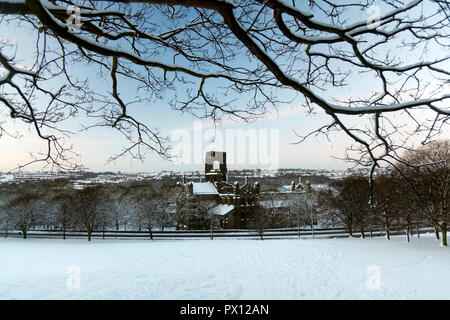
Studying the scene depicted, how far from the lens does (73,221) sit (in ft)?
103

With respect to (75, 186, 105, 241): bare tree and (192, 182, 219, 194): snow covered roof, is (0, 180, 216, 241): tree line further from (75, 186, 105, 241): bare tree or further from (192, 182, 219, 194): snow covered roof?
(192, 182, 219, 194): snow covered roof

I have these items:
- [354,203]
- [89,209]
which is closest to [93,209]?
[89,209]

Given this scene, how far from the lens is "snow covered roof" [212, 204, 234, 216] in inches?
1640

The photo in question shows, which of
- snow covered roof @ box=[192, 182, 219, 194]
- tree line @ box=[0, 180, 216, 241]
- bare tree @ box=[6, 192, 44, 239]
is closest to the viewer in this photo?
tree line @ box=[0, 180, 216, 241]

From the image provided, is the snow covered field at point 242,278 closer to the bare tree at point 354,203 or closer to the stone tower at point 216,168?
the bare tree at point 354,203

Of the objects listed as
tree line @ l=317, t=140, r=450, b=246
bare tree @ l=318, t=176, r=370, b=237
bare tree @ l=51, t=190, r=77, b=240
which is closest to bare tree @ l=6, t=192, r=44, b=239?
bare tree @ l=51, t=190, r=77, b=240

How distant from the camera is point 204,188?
4788 cm

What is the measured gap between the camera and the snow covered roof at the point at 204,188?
46656 mm

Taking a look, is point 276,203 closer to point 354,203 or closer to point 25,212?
point 354,203

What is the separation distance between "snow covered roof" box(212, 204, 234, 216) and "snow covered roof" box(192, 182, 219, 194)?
354 centimetres

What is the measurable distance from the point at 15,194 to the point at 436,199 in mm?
52819

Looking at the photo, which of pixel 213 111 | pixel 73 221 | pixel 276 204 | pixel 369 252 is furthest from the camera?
pixel 276 204

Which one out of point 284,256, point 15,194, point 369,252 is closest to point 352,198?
point 369,252
